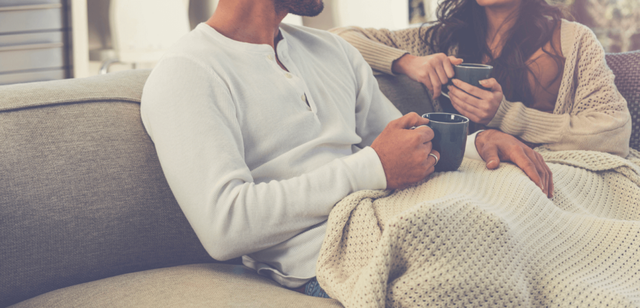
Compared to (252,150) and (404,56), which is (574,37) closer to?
(404,56)

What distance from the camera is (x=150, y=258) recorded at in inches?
33.3

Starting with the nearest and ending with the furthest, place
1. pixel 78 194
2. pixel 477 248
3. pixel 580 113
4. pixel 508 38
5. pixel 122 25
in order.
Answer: pixel 477 248, pixel 78 194, pixel 580 113, pixel 508 38, pixel 122 25

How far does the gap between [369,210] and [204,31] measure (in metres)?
0.46

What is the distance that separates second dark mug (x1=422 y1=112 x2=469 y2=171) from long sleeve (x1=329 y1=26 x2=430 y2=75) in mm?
563

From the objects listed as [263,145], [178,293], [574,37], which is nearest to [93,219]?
[178,293]

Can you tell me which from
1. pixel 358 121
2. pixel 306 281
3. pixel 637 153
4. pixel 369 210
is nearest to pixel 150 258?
pixel 306 281

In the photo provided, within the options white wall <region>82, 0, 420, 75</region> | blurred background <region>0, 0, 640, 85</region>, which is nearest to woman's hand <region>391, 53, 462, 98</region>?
blurred background <region>0, 0, 640, 85</region>

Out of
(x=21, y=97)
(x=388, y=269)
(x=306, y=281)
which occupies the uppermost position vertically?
(x=21, y=97)

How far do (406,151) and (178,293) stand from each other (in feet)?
1.40

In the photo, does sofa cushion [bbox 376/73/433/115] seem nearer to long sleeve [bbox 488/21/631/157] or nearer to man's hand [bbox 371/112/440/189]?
long sleeve [bbox 488/21/631/157]

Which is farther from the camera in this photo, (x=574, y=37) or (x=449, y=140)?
(x=574, y=37)

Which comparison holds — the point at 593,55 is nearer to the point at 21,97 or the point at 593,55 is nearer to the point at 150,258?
the point at 150,258

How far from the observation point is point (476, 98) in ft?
3.77

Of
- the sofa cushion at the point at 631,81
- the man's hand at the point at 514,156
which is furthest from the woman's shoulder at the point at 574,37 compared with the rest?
the man's hand at the point at 514,156
